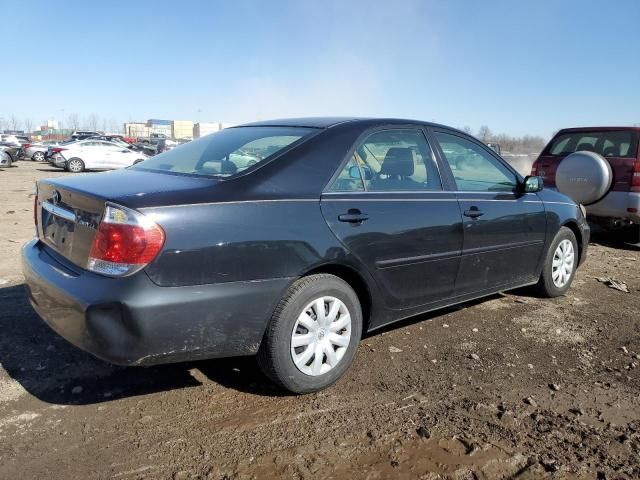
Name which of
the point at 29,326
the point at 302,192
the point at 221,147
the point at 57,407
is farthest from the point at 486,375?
the point at 29,326

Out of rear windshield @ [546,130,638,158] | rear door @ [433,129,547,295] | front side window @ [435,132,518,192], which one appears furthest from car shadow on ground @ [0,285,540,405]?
rear windshield @ [546,130,638,158]

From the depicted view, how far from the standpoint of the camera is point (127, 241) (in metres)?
2.55

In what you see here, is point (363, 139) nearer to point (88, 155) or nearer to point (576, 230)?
point (576, 230)

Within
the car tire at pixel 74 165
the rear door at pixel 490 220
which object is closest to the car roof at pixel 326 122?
the rear door at pixel 490 220

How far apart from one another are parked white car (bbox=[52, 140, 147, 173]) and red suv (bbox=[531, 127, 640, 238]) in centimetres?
1936

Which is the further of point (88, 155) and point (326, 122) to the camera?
point (88, 155)

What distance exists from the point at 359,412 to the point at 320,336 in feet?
1.58

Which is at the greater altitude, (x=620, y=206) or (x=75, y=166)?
(x=620, y=206)

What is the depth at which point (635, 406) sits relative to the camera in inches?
123

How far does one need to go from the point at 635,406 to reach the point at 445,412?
3.75 feet

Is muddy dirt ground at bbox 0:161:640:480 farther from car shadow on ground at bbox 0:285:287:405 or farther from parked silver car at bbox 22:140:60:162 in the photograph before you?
parked silver car at bbox 22:140:60:162

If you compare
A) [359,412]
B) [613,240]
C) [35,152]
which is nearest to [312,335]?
[359,412]

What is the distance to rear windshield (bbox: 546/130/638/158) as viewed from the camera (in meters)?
7.38

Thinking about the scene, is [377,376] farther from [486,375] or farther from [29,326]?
[29,326]
